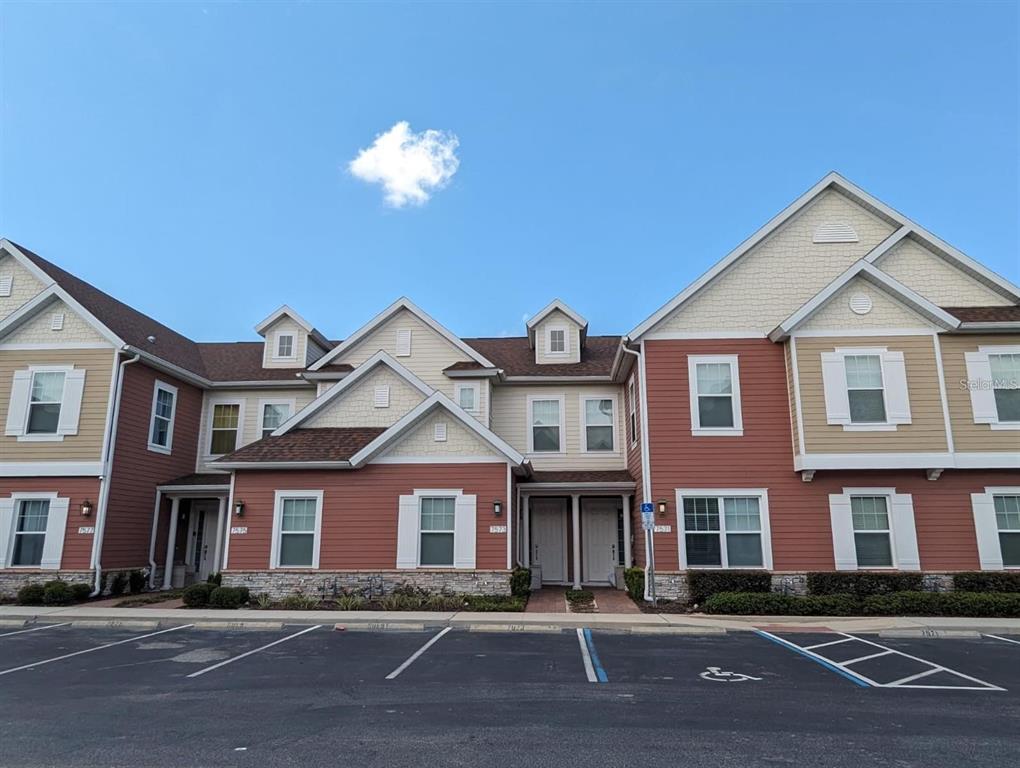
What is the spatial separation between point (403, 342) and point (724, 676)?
1451cm

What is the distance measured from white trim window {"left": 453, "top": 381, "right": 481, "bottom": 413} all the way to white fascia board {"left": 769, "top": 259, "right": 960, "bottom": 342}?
855 cm

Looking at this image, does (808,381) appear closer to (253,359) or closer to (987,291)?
(987,291)

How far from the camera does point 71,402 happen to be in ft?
57.8

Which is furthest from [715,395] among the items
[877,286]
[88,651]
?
[88,651]

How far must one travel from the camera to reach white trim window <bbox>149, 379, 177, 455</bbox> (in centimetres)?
1930

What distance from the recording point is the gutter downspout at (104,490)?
16.9 metres

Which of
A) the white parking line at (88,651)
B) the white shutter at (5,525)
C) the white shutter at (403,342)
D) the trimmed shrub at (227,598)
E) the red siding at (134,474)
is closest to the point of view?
the white parking line at (88,651)

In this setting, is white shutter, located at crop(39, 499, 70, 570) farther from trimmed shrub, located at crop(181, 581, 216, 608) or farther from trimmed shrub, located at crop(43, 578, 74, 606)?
trimmed shrub, located at crop(181, 581, 216, 608)

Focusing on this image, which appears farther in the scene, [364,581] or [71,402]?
[71,402]

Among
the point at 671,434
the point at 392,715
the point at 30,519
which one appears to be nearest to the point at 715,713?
the point at 392,715

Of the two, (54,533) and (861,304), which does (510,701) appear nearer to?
(861,304)

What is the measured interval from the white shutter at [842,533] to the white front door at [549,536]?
7.62 m

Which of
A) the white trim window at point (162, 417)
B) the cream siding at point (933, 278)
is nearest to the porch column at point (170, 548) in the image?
the white trim window at point (162, 417)

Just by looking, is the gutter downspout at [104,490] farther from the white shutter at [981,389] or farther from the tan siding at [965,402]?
the white shutter at [981,389]
